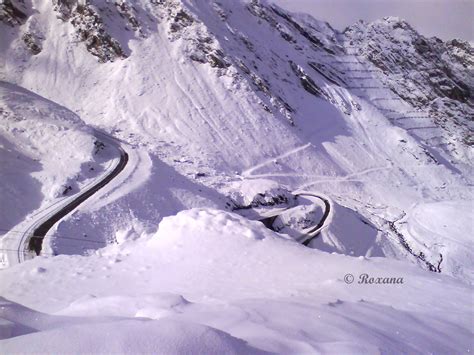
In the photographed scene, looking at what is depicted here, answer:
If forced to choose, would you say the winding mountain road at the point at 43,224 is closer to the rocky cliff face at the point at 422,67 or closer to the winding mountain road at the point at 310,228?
the winding mountain road at the point at 310,228

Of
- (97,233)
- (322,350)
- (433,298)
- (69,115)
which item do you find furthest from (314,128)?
(322,350)

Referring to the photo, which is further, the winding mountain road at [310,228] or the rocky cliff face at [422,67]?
the rocky cliff face at [422,67]

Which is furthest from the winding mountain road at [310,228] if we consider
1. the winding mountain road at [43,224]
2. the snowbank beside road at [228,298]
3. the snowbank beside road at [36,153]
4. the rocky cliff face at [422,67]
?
the rocky cliff face at [422,67]

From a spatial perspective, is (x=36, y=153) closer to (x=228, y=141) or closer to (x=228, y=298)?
(x=228, y=298)

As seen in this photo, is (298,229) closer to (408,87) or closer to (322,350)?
(322,350)

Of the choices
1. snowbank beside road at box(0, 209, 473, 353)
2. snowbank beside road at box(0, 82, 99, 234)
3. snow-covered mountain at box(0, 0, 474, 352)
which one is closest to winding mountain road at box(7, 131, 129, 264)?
snow-covered mountain at box(0, 0, 474, 352)

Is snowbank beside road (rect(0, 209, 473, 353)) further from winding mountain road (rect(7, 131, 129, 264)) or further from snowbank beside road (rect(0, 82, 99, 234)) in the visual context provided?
snowbank beside road (rect(0, 82, 99, 234))
